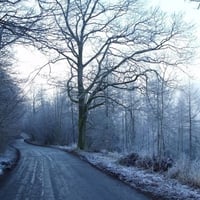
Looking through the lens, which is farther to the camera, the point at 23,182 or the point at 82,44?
the point at 82,44

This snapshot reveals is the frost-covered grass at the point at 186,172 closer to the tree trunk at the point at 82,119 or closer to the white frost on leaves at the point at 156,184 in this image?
the white frost on leaves at the point at 156,184

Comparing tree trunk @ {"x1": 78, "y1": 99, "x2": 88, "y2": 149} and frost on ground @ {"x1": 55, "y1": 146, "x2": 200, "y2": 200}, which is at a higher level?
tree trunk @ {"x1": 78, "y1": 99, "x2": 88, "y2": 149}

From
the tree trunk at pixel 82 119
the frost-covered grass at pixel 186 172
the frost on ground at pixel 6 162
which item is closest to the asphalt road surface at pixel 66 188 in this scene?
the frost-covered grass at pixel 186 172

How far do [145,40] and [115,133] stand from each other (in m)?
23.2

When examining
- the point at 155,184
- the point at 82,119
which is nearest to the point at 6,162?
the point at 155,184

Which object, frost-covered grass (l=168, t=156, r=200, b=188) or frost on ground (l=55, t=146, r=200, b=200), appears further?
frost-covered grass (l=168, t=156, r=200, b=188)

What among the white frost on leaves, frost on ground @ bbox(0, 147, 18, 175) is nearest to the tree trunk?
frost on ground @ bbox(0, 147, 18, 175)

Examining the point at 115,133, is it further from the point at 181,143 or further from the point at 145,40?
the point at 145,40

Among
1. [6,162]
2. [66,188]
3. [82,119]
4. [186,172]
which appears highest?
[82,119]

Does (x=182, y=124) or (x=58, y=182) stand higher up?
(x=182, y=124)

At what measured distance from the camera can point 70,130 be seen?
65562mm

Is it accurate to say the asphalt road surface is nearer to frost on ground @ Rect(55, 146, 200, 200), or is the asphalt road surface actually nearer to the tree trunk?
frost on ground @ Rect(55, 146, 200, 200)

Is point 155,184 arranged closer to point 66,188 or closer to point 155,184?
point 155,184

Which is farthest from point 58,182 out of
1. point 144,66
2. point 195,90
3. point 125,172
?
point 195,90
